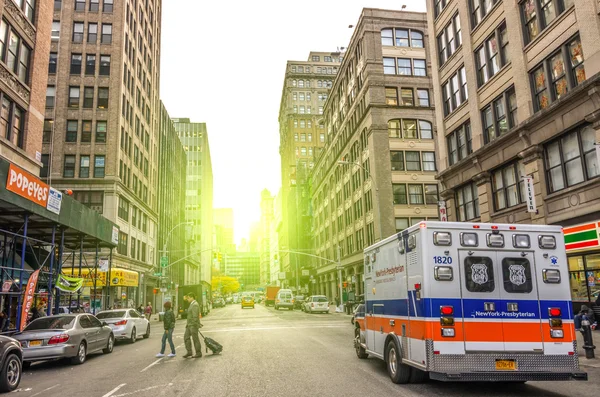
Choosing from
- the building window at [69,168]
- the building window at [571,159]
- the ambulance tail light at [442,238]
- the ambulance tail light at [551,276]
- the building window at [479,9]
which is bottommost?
the ambulance tail light at [551,276]

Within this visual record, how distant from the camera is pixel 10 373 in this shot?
9.89 meters

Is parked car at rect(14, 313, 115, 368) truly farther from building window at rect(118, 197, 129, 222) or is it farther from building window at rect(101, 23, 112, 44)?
building window at rect(101, 23, 112, 44)

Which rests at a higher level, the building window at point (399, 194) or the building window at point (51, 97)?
the building window at point (51, 97)

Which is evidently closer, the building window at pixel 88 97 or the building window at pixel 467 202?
the building window at pixel 467 202

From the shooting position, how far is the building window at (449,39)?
28.8 m

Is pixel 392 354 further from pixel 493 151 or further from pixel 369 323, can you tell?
pixel 493 151

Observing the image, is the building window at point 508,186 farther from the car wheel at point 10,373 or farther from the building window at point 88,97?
the building window at point 88,97

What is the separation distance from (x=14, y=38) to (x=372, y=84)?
32.6 m

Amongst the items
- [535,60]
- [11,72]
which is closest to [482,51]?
[535,60]

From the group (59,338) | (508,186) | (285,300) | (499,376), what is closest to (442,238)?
(499,376)

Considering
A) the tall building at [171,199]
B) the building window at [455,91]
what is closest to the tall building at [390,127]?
the building window at [455,91]

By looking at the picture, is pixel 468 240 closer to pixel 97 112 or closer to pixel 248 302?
pixel 97 112

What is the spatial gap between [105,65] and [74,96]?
13.7ft

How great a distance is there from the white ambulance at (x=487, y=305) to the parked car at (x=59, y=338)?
9722mm
